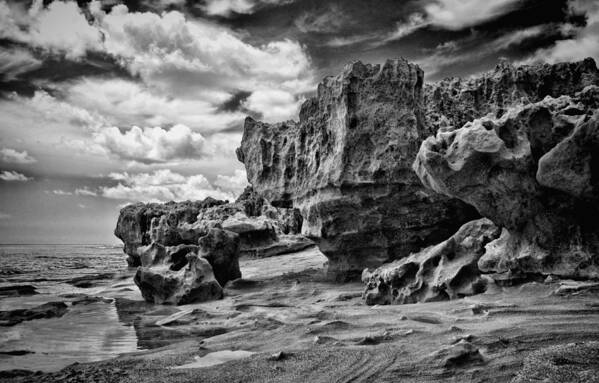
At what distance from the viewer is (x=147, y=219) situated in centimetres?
5066

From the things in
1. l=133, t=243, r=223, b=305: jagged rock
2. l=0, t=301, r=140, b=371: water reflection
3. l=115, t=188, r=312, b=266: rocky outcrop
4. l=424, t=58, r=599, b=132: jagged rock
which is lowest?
l=0, t=301, r=140, b=371: water reflection

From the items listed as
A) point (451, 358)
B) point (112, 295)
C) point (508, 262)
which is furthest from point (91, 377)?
point (112, 295)

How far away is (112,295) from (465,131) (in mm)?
18788

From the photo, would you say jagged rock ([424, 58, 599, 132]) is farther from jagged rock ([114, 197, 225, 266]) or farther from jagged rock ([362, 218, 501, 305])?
jagged rock ([114, 197, 225, 266])

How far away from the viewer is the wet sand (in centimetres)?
500

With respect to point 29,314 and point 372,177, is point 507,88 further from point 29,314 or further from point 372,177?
point 29,314

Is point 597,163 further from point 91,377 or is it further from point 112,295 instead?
point 112,295

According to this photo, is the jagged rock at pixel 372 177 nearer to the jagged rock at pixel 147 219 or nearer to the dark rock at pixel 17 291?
the dark rock at pixel 17 291

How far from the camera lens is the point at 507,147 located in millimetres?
8766

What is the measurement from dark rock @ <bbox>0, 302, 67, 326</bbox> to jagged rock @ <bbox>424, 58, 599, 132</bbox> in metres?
15.7

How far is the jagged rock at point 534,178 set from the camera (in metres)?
7.65

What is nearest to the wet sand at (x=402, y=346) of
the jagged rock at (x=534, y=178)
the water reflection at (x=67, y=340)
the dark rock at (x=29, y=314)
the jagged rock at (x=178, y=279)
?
the jagged rock at (x=534, y=178)

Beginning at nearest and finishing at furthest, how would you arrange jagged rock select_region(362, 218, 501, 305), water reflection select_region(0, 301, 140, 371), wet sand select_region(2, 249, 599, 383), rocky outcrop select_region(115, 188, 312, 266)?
wet sand select_region(2, 249, 599, 383)
water reflection select_region(0, 301, 140, 371)
jagged rock select_region(362, 218, 501, 305)
rocky outcrop select_region(115, 188, 312, 266)

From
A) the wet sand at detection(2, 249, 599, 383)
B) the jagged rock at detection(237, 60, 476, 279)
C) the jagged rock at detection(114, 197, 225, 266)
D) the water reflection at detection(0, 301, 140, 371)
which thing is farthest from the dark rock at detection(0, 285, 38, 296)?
the jagged rock at detection(114, 197, 225, 266)
